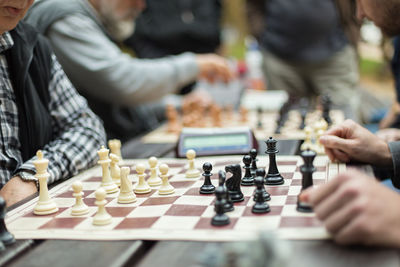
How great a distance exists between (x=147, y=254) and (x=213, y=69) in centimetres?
221

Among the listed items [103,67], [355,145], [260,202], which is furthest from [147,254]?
[103,67]

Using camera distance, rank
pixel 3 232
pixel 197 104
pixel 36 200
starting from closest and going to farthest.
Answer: pixel 3 232
pixel 36 200
pixel 197 104

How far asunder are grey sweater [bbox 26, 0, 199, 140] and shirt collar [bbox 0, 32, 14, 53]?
544 millimetres

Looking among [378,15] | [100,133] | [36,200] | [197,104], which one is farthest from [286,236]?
[197,104]

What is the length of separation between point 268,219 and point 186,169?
0.67 m

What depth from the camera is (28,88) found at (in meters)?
1.84

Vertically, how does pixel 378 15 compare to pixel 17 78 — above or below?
above

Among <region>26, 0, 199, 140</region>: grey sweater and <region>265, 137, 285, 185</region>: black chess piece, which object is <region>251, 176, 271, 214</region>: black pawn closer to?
<region>265, 137, 285, 185</region>: black chess piece

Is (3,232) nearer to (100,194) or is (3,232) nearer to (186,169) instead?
(100,194)

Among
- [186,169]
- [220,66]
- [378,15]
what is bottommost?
[186,169]

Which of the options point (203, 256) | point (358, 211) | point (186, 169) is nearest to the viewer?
point (203, 256)

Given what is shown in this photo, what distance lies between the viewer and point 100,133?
79.6 inches

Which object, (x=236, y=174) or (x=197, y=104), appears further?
(x=197, y=104)

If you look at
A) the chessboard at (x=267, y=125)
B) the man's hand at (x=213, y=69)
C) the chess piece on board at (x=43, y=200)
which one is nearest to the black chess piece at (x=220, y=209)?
the chess piece on board at (x=43, y=200)
